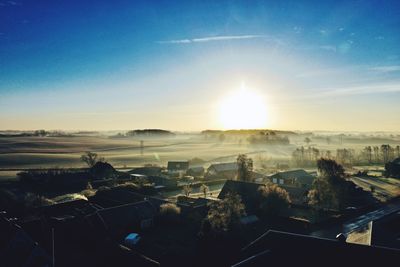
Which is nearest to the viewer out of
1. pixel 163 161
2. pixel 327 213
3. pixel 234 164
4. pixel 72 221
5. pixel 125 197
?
pixel 72 221

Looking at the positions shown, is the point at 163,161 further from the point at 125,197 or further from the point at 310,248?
the point at 310,248

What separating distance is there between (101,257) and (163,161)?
82.0 meters

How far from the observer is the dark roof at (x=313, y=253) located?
48.7 ft

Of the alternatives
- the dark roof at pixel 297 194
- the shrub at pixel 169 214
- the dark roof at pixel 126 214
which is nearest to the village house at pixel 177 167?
the dark roof at pixel 297 194

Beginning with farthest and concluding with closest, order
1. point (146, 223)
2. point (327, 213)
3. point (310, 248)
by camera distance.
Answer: point (327, 213) → point (146, 223) → point (310, 248)

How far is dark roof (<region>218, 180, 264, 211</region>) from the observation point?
3650cm

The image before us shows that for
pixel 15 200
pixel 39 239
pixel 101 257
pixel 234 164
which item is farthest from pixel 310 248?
pixel 234 164

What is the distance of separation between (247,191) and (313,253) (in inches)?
903

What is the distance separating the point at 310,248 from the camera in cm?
1620

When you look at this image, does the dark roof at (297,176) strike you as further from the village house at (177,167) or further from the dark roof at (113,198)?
the dark roof at (113,198)

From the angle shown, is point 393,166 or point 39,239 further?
point 393,166

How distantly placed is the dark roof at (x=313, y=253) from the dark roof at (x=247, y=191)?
60.5 ft

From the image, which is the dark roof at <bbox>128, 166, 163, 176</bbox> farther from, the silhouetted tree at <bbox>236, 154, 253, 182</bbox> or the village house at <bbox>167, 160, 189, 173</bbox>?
the silhouetted tree at <bbox>236, 154, 253, 182</bbox>

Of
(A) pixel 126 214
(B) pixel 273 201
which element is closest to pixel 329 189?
(B) pixel 273 201
